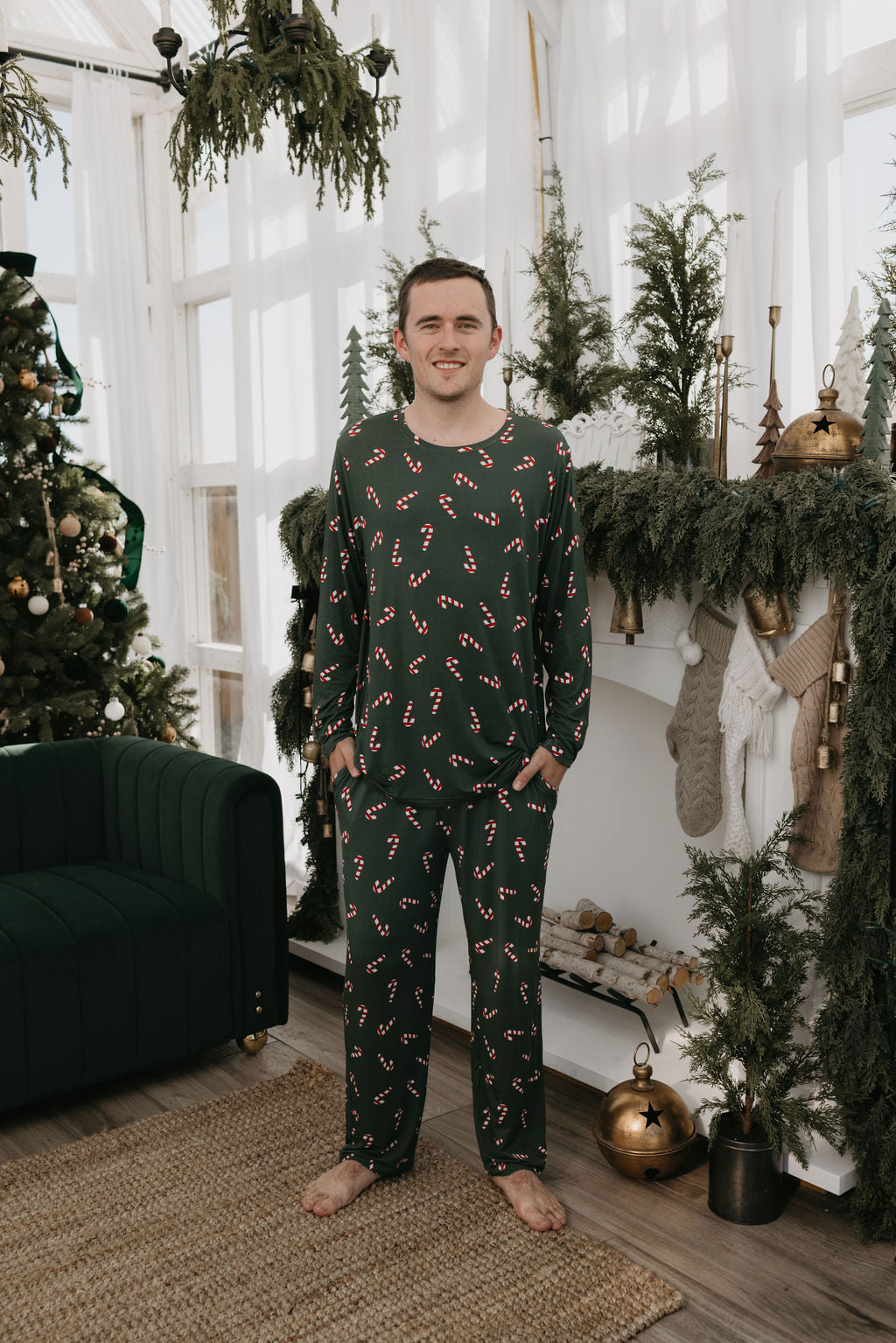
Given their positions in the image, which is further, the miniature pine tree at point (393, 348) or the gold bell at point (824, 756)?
the miniature pine tree at point (393, 348)

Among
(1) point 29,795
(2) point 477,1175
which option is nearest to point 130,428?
(1) point 29,795

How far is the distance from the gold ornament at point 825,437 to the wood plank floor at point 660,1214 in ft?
4.43

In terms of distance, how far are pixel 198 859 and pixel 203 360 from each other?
278cm

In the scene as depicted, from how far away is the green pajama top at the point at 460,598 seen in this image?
1.97 metres

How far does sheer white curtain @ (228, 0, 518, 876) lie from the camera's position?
334cm

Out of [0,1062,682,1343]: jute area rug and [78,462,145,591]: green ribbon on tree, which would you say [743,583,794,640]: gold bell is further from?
[78,462,145,591]: green ribbon on tree

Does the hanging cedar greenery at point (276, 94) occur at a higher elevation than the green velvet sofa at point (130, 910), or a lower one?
higher

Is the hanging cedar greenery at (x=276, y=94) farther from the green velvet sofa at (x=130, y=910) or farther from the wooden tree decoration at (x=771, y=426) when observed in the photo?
the green velvet sofa at (x=130, y=910)

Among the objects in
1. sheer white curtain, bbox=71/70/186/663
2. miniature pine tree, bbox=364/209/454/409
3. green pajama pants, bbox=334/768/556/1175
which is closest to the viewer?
green pajama pants, bbox=334/768/556/1175

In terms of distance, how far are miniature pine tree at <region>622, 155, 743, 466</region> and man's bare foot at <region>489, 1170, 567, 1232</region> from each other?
144 cm

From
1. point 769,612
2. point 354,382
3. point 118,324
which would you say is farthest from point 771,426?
point 118,324

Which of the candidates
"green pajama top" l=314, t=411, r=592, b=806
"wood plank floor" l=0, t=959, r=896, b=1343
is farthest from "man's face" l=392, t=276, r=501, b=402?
"wood plank floor" l=0, t=959, r=896, b=1343

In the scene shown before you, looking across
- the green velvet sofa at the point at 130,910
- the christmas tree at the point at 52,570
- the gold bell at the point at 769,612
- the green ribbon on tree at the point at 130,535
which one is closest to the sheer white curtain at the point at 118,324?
the green ribbon on tree at the point at 130,535

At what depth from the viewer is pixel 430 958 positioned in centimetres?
217
